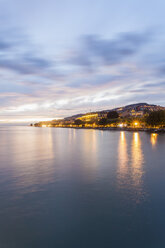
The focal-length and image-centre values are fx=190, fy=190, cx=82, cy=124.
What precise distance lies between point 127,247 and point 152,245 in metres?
0.84

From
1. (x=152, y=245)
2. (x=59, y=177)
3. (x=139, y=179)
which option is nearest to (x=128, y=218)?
(x=152, y=245)

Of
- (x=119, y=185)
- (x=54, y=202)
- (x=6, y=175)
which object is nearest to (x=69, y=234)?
(x=54, y=202)

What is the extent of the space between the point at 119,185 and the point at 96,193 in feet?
6.69

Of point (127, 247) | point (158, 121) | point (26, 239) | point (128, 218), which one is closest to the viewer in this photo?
point (127, 247)

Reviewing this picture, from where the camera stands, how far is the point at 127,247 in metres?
6.23

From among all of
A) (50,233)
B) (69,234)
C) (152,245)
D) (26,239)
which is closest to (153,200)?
(152,245)

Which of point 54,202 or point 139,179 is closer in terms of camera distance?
point 54,202

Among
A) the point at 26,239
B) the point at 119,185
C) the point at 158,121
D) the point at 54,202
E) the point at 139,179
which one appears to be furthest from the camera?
the point at 158,121

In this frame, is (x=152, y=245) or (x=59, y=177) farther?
(x=59, y=177)

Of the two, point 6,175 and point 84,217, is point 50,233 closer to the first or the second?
point 84,217

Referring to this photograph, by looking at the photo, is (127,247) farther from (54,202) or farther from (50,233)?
(54,202)

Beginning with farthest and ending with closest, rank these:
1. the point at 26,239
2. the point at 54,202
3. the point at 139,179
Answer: the point at 139,179 → the point at 54,202 → the point at 26,239

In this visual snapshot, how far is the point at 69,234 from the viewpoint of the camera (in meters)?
6.97

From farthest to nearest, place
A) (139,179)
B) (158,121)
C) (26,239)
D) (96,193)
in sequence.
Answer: (158,121)
(139,179)
(96,193)
(26,239)
